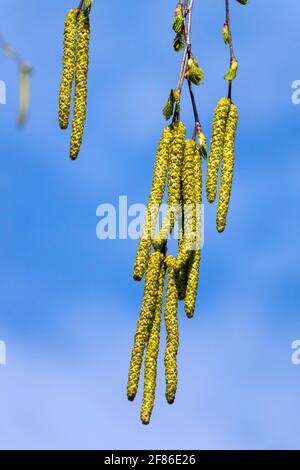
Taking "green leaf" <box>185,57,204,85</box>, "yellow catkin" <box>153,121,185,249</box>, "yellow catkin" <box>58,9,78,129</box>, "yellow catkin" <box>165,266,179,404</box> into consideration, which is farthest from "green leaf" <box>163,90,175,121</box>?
"yellow catkin" <box>165,266,179,404</box>

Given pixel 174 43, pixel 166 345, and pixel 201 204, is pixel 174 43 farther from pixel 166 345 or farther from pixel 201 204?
pixel 166 345

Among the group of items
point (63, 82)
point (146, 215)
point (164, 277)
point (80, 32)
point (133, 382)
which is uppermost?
point (80, 32)

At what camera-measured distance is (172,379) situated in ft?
13.2

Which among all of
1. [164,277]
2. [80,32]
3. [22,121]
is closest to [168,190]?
[164,277]

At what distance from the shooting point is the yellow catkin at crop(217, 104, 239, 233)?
174 inches

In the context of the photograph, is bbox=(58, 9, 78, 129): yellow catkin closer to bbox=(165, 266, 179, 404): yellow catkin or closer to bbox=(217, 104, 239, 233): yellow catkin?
bbox=(217, 104, 239, 233): yellow catkin

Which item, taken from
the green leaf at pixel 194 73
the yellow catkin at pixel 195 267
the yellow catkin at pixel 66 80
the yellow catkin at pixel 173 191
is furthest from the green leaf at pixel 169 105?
the yellow catkin at pixel 66 80

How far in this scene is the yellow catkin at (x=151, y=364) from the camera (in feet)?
13.3

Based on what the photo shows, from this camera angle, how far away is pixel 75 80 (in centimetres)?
462

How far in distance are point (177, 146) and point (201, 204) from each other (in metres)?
0.38

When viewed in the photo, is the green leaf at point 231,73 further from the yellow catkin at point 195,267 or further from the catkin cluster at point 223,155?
the yellow catkin at point 195,267

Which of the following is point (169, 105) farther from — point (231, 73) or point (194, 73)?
point (231, 73)

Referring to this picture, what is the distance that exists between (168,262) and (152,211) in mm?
310

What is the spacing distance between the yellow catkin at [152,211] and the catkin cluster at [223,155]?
0.34 metres
